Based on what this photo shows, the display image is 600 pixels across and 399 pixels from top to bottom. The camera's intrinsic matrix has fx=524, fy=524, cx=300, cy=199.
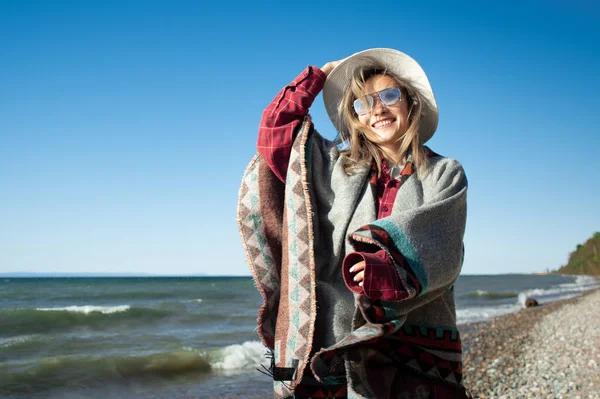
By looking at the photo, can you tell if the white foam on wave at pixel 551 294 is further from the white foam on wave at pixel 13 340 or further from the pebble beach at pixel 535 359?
the white foam on wave at pixel 13 340

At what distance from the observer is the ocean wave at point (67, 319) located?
48.9ft

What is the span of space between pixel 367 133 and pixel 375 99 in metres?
0.14

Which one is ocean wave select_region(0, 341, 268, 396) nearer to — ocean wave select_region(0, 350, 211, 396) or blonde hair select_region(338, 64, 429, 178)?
ocean wave select_region(0, 350, 211, 396)

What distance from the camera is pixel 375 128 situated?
2074 mm

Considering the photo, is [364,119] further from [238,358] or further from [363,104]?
[238,358]

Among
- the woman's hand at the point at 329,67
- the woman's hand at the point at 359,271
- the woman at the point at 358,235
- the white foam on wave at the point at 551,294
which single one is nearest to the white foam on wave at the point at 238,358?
the woman at the point at 358,235

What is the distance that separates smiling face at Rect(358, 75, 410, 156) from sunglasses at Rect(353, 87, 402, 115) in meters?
0.01

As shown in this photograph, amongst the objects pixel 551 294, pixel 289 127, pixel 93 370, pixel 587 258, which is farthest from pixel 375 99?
pixel 587 258

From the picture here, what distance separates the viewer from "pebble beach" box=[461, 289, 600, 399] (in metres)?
6.45

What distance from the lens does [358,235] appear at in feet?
5.15

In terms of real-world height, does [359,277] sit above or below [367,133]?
below

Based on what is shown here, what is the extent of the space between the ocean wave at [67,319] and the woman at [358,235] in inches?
562

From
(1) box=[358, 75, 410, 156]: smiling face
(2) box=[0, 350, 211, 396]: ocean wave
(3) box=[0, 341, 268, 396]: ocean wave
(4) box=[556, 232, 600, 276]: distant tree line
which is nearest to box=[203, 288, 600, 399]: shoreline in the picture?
(3) box=[0, 341, 268, 396]: ocean wave

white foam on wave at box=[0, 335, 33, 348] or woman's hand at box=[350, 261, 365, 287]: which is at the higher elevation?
woman's hand at box=[350, 261, 365, 287]
